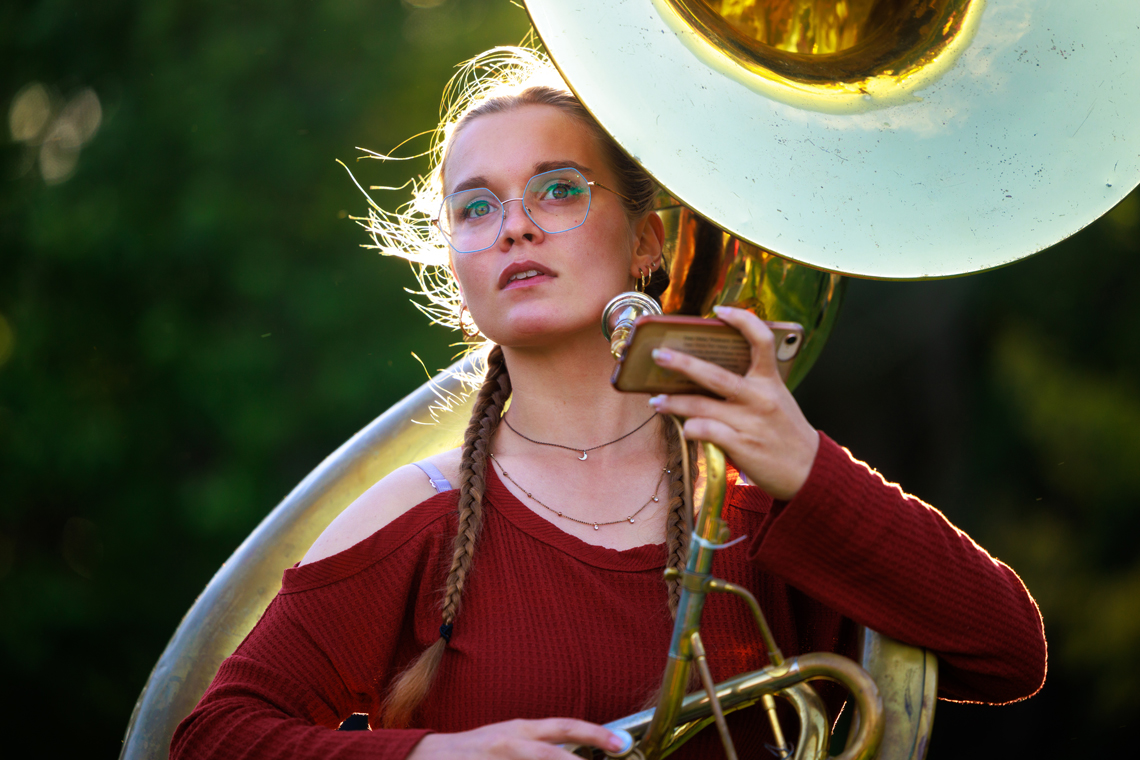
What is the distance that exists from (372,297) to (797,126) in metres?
3.36

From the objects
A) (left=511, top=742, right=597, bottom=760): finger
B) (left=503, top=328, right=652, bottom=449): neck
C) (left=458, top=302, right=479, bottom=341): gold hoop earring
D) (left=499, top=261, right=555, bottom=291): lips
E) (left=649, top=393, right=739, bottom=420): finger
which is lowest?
(left=511, top=742, right=597, bottom=760): finger

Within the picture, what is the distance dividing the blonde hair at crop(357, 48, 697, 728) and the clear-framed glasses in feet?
0.27

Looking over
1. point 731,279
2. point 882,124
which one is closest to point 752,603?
point 882,124

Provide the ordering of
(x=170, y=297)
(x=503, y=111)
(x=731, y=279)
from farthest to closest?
1. (x=170, y=297)
2. (x=731, y=279)
3. (x=503, y=111)

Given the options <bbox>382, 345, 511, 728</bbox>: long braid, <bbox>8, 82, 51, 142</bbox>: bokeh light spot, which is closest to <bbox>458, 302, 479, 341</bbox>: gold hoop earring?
<bbox>382, 345, 511, 728</bbox>: long braid

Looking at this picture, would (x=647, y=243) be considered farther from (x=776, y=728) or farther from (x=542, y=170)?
(x=776, y=728)

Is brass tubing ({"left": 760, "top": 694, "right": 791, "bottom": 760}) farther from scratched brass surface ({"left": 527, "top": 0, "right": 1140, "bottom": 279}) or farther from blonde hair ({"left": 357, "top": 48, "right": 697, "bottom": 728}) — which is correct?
scratched brass surface ({"left": 527, "top": 0, "right": 1140, "bottom": 279})

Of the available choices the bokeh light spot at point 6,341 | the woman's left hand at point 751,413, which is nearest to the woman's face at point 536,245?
the woman's left hand at point 751,413

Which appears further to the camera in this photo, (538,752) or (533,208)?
(533,208)

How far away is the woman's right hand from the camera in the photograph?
1015mm

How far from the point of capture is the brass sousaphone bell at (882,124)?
1097 mm

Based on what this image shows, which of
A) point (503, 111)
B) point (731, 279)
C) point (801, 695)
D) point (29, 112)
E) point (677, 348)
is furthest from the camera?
point (29, 112)

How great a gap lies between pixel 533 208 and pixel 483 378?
13.8 inches

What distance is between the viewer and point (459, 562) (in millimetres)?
1242
